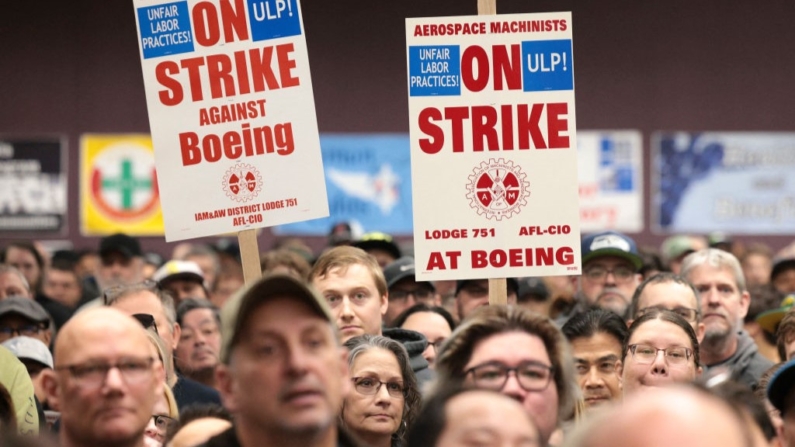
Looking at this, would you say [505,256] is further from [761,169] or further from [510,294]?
[761,169]

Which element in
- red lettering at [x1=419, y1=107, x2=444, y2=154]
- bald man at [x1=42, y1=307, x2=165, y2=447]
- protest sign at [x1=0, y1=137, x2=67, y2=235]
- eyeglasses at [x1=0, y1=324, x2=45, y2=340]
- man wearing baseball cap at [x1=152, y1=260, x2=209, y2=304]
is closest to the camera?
bald man at [x1=42, y1=307, x2=165, y2=447]

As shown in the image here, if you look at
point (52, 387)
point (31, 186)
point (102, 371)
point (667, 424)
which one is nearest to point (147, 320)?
point (52, 387)

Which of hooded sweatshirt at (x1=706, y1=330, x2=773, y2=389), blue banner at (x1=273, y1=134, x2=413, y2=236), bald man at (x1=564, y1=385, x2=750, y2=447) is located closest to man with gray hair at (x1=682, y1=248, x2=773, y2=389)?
hooded sweatshirt at (x1=706, y1=330, x2=773, y2=389)

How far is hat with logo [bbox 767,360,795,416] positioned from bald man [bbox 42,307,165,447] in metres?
2.24

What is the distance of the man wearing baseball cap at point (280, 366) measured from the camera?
3646 mm

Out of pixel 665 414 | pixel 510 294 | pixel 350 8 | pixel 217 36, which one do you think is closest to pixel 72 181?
pixel 350 8

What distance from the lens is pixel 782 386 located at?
5.27m

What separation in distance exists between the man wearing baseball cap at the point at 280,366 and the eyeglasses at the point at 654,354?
2.71 metres

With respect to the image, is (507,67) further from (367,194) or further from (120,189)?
(120,189)

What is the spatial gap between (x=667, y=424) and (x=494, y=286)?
3605 millimetres

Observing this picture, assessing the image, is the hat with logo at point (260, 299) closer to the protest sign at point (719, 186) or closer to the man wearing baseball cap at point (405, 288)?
the man wearing baseball cap at point (405, 288)

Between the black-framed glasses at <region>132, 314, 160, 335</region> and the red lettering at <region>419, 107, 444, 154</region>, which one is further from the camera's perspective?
the black-framed glasses at <region>132, 314, 160, 335</region>

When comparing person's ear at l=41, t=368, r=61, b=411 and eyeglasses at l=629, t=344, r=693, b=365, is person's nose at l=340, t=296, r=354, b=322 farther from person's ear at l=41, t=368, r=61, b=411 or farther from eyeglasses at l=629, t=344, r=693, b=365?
person's ear at l=41, t=368, r=61, b=411

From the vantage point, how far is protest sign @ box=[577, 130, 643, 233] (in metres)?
16.7
